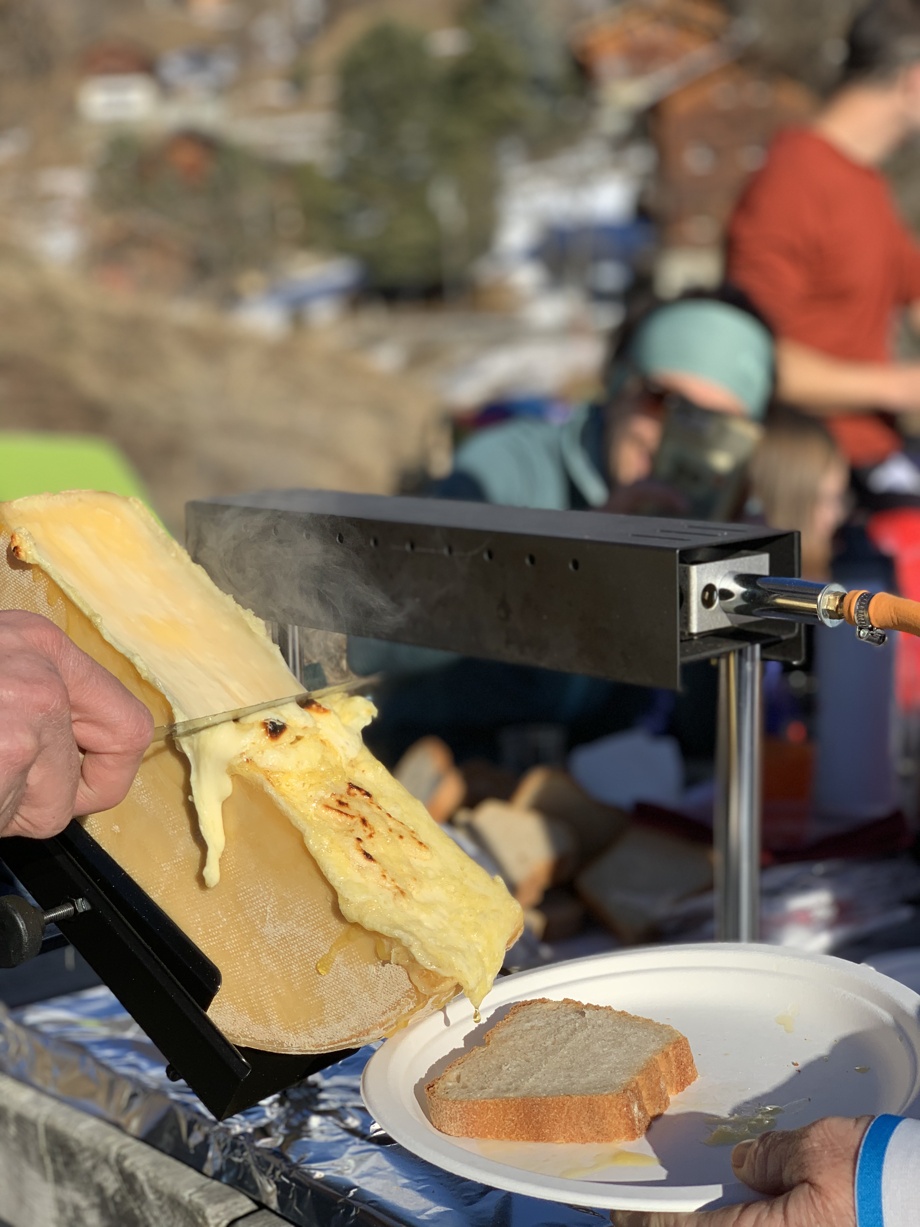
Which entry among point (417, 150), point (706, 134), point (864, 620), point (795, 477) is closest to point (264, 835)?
point (864, 620)

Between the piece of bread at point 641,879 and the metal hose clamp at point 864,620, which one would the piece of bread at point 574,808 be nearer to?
the piece of bread at point 641,879

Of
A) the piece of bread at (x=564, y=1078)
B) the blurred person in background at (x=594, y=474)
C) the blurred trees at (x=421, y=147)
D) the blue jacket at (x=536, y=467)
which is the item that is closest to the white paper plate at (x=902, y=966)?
the piece of bread at (x=564, y=1078)

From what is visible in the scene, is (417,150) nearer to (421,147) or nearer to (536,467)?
(421,147)

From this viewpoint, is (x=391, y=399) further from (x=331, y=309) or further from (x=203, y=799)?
(x=331, y=309)

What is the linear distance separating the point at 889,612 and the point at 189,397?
15.1 m

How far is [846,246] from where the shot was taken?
11.0 feet

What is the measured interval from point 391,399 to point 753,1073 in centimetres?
1671

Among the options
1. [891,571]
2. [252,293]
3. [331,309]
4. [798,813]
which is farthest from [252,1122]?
[331,309]

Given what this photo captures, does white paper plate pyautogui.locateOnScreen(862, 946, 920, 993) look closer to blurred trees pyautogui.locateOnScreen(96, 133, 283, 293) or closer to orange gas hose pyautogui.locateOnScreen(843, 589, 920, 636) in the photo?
orange gas hose pyautogui.locateOnScreen(843, 589, 920, 636)

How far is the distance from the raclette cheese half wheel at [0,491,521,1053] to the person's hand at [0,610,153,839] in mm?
49

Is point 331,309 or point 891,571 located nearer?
point 891,571

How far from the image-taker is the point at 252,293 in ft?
106

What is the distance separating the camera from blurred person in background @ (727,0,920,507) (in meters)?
3.21

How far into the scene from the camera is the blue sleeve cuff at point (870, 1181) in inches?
33.0
